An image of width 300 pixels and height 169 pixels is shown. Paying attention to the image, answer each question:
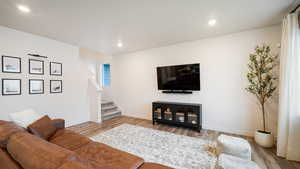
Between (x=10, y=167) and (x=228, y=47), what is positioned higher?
(x=228, y=47)

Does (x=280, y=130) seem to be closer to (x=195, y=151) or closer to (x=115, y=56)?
(x=195, y=151)

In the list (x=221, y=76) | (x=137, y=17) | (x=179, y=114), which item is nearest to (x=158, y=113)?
(x=179, y=114)

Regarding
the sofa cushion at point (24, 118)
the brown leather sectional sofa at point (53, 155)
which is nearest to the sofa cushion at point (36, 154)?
the brown leather sectional sofa at point (53, 155)

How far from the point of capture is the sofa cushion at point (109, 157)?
1266 mm

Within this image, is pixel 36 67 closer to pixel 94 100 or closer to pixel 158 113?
pixel 94 100

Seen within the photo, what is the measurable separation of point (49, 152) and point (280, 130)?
342cm

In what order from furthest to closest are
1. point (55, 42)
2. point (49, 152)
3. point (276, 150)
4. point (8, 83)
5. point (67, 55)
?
point (67, 55), point (55, 42), point (8, 83), point (276, 150), point (49, 152)

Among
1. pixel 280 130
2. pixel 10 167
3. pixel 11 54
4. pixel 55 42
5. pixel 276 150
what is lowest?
pixel 276 150

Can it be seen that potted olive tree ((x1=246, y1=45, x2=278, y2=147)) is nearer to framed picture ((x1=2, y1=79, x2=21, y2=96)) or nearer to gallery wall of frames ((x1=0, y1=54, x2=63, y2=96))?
gallery wall of frames ((x1=0, y1=54, x2=63, y2=96))

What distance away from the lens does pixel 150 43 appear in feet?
12.7

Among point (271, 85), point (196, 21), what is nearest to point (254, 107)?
point (271, 85)

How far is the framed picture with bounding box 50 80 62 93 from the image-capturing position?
11.2ft

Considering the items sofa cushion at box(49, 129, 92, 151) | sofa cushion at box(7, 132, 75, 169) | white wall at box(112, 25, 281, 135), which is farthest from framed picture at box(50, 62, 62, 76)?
sofa cushion at box(7, 132, 75, 169)

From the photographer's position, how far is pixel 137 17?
7.73 ft
